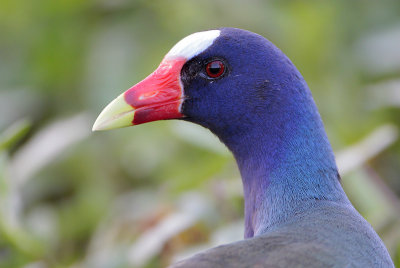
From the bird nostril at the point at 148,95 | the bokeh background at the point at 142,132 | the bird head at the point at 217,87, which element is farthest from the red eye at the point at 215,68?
the bokeh background at the point at 142,132

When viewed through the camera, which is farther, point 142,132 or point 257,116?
point 142,132

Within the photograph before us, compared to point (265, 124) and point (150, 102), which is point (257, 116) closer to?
point (265, 124)

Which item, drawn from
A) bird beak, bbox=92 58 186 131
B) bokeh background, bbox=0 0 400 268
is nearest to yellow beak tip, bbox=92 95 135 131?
bird beak, bbox=92 58 186 131

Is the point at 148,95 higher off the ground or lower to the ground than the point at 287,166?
higher

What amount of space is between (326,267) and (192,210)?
1.14m

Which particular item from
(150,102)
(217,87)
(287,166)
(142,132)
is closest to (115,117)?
(150,102)

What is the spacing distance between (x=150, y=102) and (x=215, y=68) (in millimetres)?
178

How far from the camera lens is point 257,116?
1.95 meters

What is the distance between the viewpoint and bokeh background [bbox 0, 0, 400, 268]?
2662 mm

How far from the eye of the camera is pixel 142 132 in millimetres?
3479

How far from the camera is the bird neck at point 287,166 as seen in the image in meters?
1.86

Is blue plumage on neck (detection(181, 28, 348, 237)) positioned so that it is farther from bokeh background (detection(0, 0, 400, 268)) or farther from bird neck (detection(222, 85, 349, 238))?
bokeh background (detection(0, 0, 400, 268))

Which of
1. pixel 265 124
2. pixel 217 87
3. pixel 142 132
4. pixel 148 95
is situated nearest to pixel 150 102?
pixel 148 95

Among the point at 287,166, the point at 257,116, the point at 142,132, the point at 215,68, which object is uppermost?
the point at 215,68
